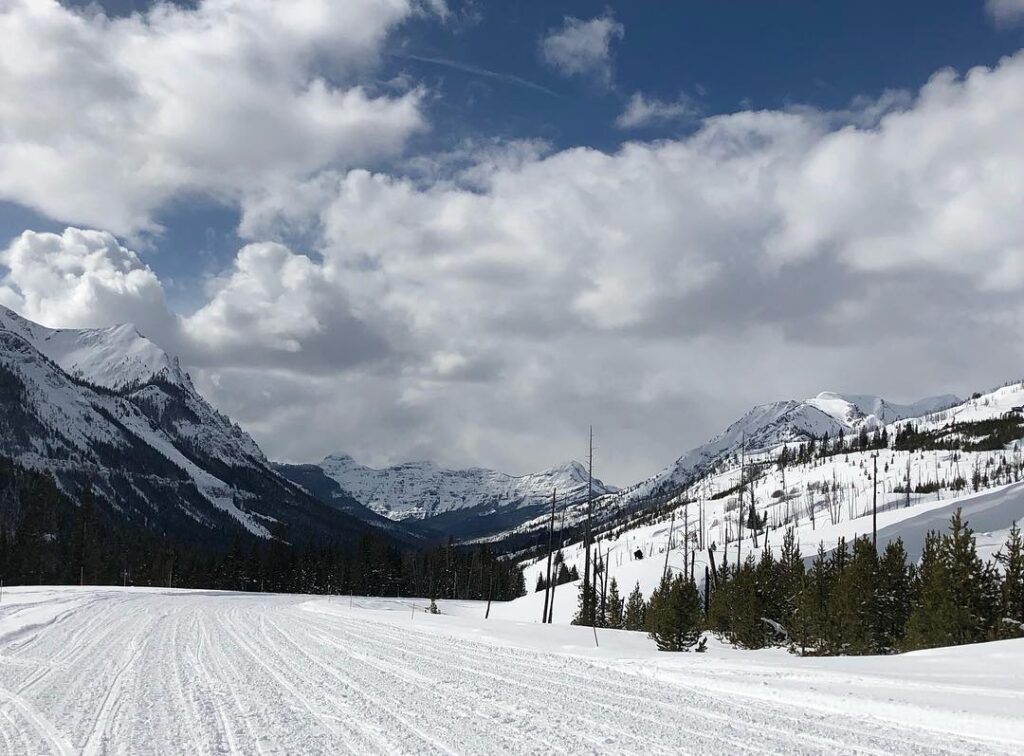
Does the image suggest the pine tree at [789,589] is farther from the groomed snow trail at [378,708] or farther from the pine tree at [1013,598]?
the groomed snow trail at [378,708]

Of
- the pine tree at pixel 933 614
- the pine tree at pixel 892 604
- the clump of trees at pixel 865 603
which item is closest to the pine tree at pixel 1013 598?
the clump of trees at pixel 865 603

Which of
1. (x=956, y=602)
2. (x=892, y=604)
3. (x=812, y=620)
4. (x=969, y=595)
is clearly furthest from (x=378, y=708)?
(x=892, y=604)

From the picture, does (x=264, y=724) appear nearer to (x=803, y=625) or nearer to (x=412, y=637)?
(x=412, y=637)

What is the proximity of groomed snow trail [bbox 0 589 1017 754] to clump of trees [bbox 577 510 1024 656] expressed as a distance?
658 inches

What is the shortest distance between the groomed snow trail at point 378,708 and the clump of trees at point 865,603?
54.8 feet

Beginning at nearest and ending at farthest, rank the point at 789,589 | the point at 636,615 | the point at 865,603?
1. the point at 865,603
2. the point at 789,589
3. the point at 636,615

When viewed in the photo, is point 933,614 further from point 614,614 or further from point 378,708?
point 614,614

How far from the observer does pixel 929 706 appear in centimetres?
1017

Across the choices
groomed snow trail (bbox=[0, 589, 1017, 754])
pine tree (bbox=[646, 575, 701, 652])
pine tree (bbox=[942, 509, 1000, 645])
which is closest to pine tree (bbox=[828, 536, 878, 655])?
pine tree (bbox=[942, 509, 1000, 645])

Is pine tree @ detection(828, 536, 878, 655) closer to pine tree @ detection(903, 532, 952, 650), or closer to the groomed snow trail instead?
pine tree @ detection(903, 532, 952, 650)

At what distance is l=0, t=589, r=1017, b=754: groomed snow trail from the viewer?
8359 millimetres

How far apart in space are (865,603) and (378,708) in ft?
98.1

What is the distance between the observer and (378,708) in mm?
10492

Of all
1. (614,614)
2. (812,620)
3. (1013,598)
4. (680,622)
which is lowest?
(614,614)
